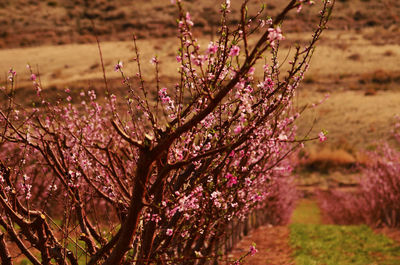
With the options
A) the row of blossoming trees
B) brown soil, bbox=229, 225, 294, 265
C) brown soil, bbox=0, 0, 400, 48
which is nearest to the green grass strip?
brown soil, bbox=229, 225, 294, 265

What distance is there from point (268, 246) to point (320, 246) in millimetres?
2189

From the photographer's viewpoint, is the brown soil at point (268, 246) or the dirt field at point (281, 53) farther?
the dirt field at point (281, 53)

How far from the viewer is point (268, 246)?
1515 centimetres

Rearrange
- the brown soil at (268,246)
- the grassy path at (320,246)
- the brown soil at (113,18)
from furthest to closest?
the brown soil at (113,18) → the brown soil at (268,246) → the grassy path at (320,246)

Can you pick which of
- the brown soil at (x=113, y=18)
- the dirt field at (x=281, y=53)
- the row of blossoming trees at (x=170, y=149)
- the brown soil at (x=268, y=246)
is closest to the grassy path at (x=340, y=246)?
the brown soil at (x=268, y=246)

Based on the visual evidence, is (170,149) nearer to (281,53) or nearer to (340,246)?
(340,246)

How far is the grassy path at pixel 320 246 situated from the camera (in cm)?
1154

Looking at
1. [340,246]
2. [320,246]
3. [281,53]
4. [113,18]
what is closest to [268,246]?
[320,246]

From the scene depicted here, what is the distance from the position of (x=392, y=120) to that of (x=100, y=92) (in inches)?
1278

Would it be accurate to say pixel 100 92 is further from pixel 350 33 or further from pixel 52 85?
pixel 350 33

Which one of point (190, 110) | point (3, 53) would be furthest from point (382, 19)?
point (190, 110)

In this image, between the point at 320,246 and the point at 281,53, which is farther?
the point at 281,53

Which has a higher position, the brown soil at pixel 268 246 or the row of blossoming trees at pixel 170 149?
the row of blossoming trees at pixel 170 149

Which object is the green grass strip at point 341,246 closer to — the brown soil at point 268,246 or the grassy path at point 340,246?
the grassy path at point 340,246
